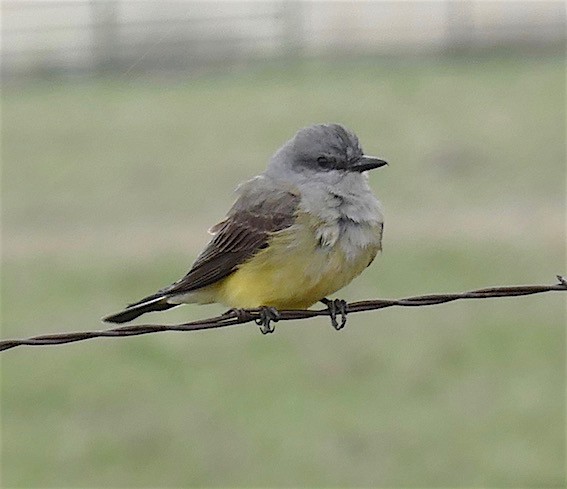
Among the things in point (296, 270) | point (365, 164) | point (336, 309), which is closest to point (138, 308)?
point (296, 270)

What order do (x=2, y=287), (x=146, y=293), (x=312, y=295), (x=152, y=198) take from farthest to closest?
(x=152, y=198), (x=2, y=287), (x=146, y=293), (x=312, y=295)

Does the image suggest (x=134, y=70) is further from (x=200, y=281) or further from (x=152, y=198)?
(x=200, y=281)

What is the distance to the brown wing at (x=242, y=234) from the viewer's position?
476 centimetres

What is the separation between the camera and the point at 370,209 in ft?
15.8

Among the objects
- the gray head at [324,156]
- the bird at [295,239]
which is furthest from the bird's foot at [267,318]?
the gray head at [324,156]

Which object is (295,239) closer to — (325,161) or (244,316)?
(244,316)

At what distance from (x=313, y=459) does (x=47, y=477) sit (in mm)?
1834

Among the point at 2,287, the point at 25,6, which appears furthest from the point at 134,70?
the point at 2,287

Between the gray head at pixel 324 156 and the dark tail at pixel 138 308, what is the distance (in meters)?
0.75

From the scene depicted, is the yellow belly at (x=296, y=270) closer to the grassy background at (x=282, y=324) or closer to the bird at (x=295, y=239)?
the bird at (x=295, y=239)

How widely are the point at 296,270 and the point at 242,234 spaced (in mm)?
333

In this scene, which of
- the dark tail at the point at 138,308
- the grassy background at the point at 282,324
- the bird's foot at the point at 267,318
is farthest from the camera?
the grassy background at the point at 282,324

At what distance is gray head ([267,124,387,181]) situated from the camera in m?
5.02

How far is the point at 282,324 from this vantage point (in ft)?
35.2
